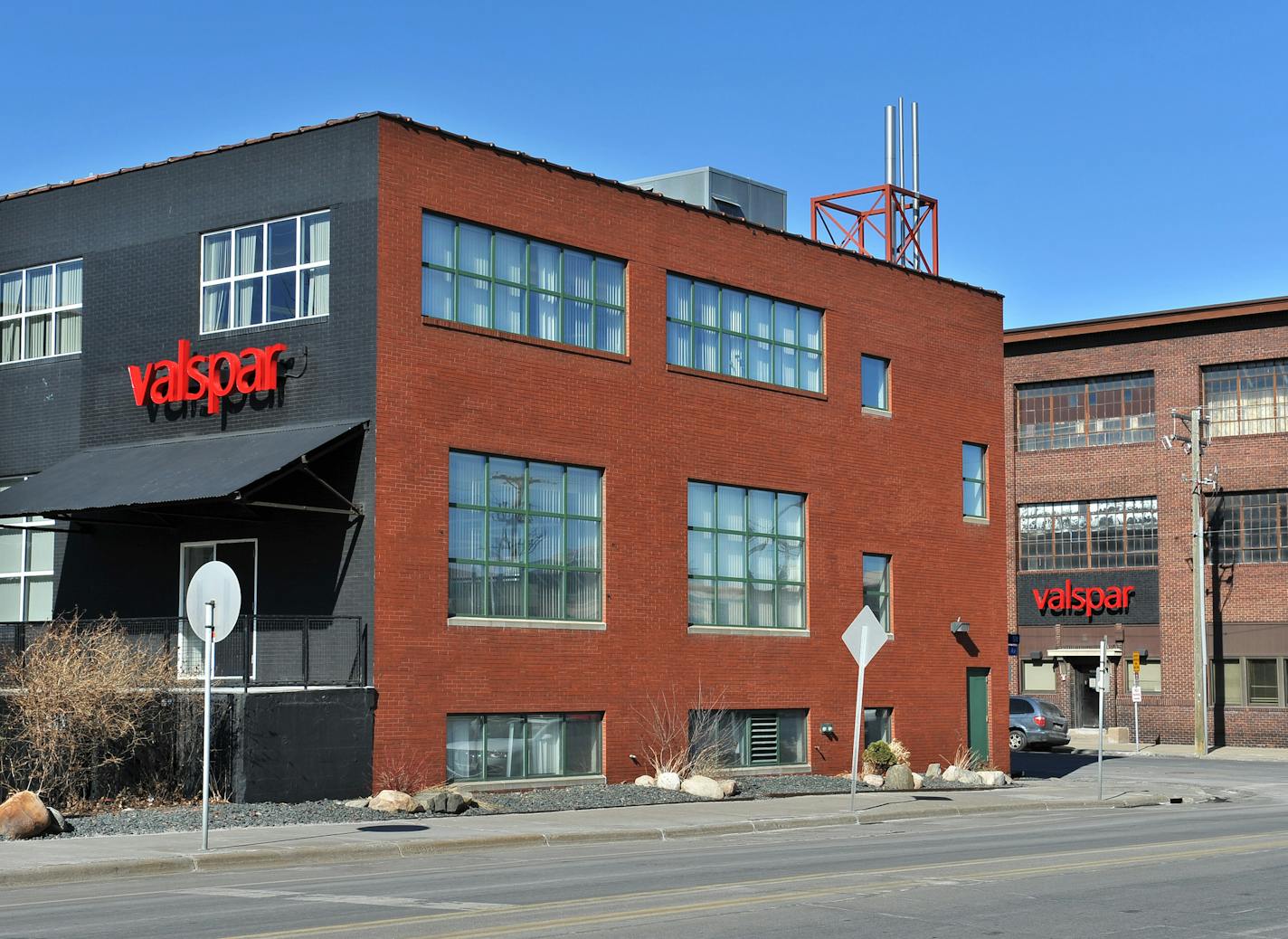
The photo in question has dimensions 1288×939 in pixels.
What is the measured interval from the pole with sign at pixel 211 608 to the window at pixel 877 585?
1790 centimetres

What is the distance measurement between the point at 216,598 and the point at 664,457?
12.5m

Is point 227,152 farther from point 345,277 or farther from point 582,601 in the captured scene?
point 582,601

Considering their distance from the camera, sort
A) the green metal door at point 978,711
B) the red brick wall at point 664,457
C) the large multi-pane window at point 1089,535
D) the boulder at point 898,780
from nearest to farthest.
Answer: the red brick wall at point 664,457 < the boulder at point 898,780 < the green metal door at point 978,711 < the large multi-pane window at point 1089,535

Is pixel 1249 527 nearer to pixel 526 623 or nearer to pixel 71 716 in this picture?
pixel 526 623

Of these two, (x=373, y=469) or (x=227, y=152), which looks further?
(x=227, y=152)

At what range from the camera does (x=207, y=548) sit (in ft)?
87.5

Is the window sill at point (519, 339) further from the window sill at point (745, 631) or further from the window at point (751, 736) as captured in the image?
the window at point (751, 736)

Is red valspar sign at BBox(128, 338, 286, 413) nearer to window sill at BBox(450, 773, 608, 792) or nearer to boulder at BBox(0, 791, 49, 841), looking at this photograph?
window sill at BBox(450, 773, 608, 792)

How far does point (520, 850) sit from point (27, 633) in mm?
11906

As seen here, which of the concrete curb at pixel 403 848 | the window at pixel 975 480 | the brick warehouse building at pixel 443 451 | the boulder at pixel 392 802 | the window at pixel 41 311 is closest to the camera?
the concrete curb at pixel 403 848

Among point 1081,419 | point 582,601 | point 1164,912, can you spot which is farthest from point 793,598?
point 1081,419

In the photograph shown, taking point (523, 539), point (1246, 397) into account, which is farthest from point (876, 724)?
point (1246, 397)

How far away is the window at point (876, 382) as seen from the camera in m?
34.5

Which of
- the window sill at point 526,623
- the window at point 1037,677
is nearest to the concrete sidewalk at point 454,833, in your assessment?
the window sill at point 526,623
